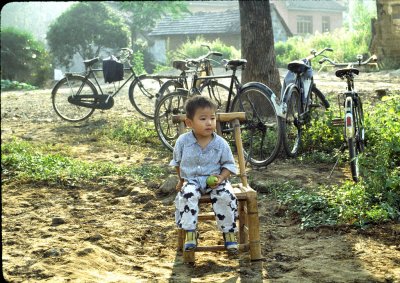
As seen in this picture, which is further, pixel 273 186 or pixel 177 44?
pixel 177 44

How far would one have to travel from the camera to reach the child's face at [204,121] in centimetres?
495

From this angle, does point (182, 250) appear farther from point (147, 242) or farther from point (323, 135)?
point (323, 135)

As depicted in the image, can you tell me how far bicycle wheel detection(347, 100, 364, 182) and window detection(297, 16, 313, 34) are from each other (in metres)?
43.3

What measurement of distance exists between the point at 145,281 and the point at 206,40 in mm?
35501

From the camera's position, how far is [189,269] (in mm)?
4816

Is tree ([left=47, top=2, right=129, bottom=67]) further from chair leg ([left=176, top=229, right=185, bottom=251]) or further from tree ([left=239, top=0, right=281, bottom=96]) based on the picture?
A: chair leg ([left=176, top=229, right=185, bottom=251])

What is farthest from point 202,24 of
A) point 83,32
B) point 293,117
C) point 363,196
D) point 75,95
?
point 363,196

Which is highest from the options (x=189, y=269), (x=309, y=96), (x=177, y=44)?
(x=177, y=44)

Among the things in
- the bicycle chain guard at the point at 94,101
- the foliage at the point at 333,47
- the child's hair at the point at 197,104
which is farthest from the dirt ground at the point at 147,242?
the foliage at the point at 333,47

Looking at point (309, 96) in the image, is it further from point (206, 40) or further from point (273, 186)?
point (206, 40)

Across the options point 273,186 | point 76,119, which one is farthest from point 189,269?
point 76,119

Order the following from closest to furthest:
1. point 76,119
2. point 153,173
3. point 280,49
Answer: point 153,173 < point 76,119 < point 280,49

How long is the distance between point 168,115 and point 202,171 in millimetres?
5151

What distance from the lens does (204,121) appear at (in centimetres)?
496
